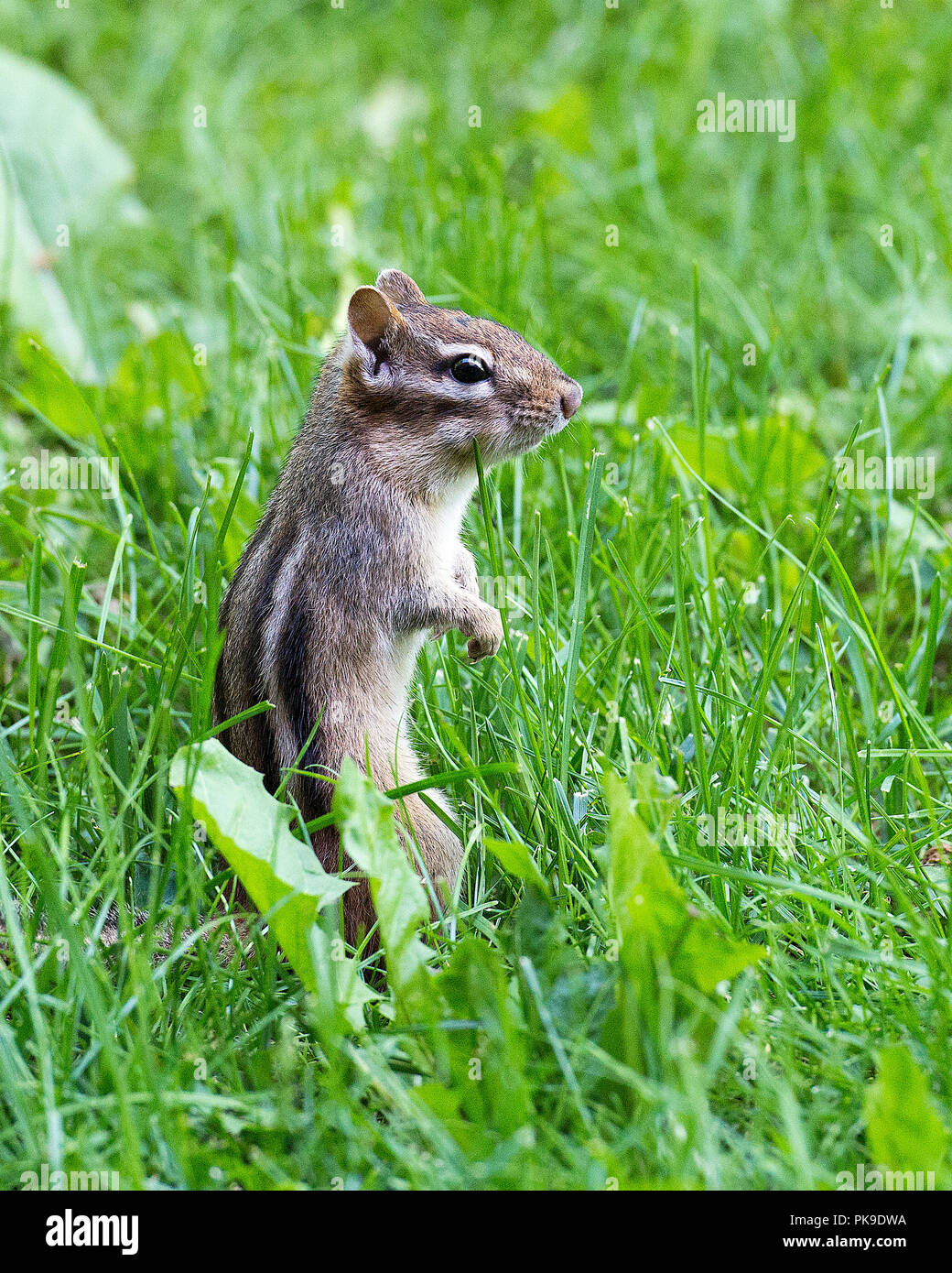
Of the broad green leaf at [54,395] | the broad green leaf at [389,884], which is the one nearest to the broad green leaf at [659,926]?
the broad green leaf at [389,884]

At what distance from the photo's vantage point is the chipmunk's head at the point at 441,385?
3162mm

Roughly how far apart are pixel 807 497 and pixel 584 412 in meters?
0.80

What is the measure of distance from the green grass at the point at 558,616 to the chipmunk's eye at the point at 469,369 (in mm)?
317

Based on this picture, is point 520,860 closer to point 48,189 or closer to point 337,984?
point 337,984

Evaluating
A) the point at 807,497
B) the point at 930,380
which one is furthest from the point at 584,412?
the point at 930,380

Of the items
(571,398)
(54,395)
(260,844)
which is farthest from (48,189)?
(260,844)

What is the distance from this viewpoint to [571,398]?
3.28 metres

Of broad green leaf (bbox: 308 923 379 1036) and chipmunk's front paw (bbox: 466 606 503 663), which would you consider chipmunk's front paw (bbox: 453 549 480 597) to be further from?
broad green leaf (bbox: 308 923 379 1036)

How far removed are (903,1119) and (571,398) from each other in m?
1.87

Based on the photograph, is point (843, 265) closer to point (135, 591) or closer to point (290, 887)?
point (135, 591)

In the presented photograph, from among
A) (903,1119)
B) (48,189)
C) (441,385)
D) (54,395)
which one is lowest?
(903,1119)

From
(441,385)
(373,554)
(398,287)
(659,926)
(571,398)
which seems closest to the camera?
(659,926)

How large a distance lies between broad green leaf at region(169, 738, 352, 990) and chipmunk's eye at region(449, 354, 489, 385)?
1128 mm

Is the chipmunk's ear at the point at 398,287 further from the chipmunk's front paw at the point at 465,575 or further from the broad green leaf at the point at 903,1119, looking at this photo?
the broad green leaf at the point at 903,1119
